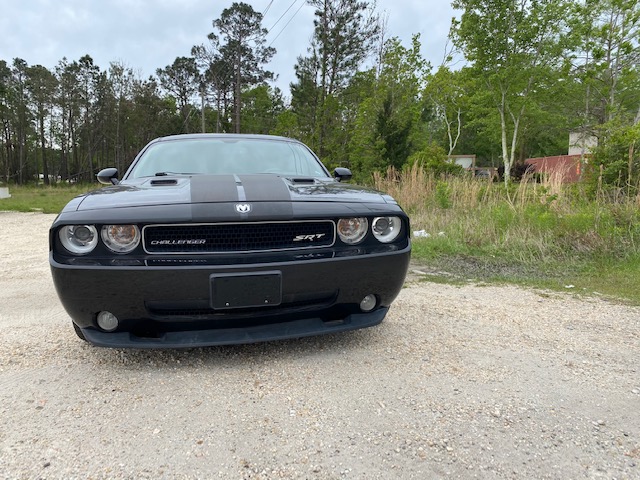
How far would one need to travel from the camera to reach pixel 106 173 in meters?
3.24

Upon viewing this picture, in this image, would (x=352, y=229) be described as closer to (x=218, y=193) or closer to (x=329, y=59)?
(x=218, y=193)

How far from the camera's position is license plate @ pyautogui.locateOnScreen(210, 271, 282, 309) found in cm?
187

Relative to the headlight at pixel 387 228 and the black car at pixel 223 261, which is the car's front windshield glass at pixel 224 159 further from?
the headlight at pixel 387 228

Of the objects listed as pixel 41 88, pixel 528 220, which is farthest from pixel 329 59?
pixel 41 88

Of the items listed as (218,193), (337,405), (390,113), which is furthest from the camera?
(390,113)

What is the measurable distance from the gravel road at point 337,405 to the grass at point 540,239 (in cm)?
152

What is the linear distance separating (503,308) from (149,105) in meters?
40.0

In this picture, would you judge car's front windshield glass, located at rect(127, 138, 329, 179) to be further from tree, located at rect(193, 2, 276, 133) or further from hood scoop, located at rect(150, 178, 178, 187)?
tree, located at rect(193, 2, 276, 133)

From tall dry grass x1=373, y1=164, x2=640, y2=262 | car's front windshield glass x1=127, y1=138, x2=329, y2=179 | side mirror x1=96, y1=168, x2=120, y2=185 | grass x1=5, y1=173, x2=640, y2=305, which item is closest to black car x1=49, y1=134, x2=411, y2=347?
car's front windshield glass x1=127, y1=138, x2=329, y2=179

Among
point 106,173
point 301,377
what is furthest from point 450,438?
point 106,173

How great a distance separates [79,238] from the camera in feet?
6.18

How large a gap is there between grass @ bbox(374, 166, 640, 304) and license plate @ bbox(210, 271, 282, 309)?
2.95 m

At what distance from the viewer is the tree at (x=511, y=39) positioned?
16.0 metres

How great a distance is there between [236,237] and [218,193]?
0.26 meters
